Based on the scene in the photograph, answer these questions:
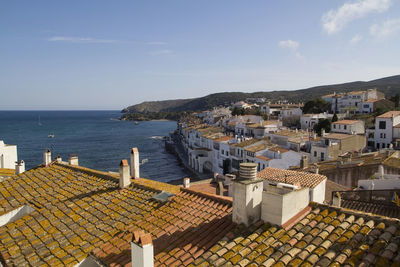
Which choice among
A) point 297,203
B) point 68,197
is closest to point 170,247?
point 297,203

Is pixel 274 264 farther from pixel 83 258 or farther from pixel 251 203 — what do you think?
pixel 83 258

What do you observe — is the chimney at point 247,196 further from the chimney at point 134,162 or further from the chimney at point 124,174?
the chimney at point 134,162

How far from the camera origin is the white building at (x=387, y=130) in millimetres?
37938

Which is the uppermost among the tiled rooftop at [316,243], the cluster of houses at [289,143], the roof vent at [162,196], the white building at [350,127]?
the tiled rooftop at [316,243]

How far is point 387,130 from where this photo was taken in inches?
1518

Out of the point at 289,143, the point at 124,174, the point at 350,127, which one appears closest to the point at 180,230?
the point at 124,174

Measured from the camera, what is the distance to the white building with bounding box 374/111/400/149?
37.9 m

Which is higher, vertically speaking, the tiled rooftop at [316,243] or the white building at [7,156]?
the tiled rooftop at [316,243]

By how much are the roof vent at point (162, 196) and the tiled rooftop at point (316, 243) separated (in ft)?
8.59

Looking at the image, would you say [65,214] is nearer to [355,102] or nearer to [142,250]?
[142,250]

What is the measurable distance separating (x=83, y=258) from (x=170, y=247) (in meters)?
1.89

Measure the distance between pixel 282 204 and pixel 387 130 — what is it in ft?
137

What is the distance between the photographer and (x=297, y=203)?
5.12m

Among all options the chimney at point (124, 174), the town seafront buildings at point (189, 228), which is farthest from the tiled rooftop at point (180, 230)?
the chimney at point (124, 174)
